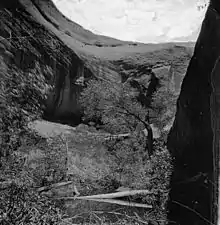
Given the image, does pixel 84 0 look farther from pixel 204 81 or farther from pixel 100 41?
pixel 204 81

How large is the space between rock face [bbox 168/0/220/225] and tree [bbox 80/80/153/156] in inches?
12.0

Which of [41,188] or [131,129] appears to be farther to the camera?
[131,129]

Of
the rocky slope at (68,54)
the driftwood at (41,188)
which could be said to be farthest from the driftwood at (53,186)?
the rocky slope at (68,54)

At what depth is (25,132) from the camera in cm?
388

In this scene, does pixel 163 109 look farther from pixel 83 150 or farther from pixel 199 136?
pixel 83 150

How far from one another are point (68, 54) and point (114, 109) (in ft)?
2.20

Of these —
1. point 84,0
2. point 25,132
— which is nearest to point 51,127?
point 25,132

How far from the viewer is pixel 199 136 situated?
390 centimetres

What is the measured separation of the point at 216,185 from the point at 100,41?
1737 millimetres

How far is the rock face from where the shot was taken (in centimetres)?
380

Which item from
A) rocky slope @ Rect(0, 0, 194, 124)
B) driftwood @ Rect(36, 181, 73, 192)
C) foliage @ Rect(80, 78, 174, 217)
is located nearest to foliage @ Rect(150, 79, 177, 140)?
foliage @ Rect(80, 78, 174, 217)

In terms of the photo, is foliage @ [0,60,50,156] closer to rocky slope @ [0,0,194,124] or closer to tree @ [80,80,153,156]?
rocky slope @ [0,0,194,124]

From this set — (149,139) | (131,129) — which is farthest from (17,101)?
(149,139)

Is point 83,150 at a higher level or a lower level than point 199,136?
lower
